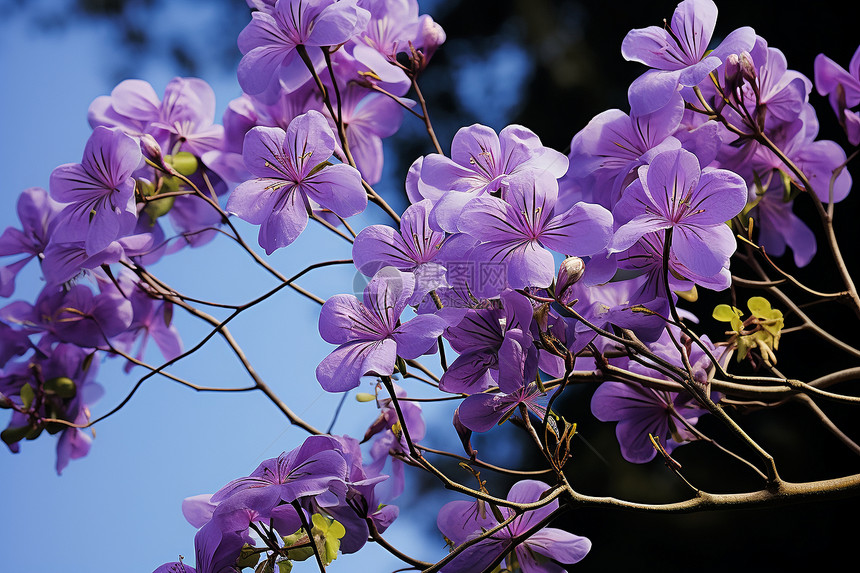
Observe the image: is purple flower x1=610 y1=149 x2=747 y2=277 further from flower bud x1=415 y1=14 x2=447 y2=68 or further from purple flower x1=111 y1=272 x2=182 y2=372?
purple flower x1=111 y1=272 x2=182 y2=372

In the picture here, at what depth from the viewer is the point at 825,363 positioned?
1.43m

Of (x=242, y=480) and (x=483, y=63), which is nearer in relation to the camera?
(x=242, y=480)

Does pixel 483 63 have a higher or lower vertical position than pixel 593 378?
higher

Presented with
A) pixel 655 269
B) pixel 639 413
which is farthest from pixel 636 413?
pixel 655 269

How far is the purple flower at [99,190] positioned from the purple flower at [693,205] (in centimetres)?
25

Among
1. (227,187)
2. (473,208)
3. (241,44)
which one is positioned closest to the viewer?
(473,208)

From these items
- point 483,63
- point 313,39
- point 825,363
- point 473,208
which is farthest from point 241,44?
point 483,63

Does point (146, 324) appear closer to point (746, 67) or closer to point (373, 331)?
point (373, 331)

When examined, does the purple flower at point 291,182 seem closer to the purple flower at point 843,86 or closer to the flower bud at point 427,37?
the flower bud at point 427,37

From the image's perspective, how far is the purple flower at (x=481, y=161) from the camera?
32 centimetres

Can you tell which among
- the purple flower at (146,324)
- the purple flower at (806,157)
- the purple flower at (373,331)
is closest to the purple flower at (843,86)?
the purple flower at (806,157)

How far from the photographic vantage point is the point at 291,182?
335 mm

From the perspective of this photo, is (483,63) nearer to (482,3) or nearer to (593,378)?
(482,3)

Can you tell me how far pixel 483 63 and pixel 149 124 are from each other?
83.9 inches
